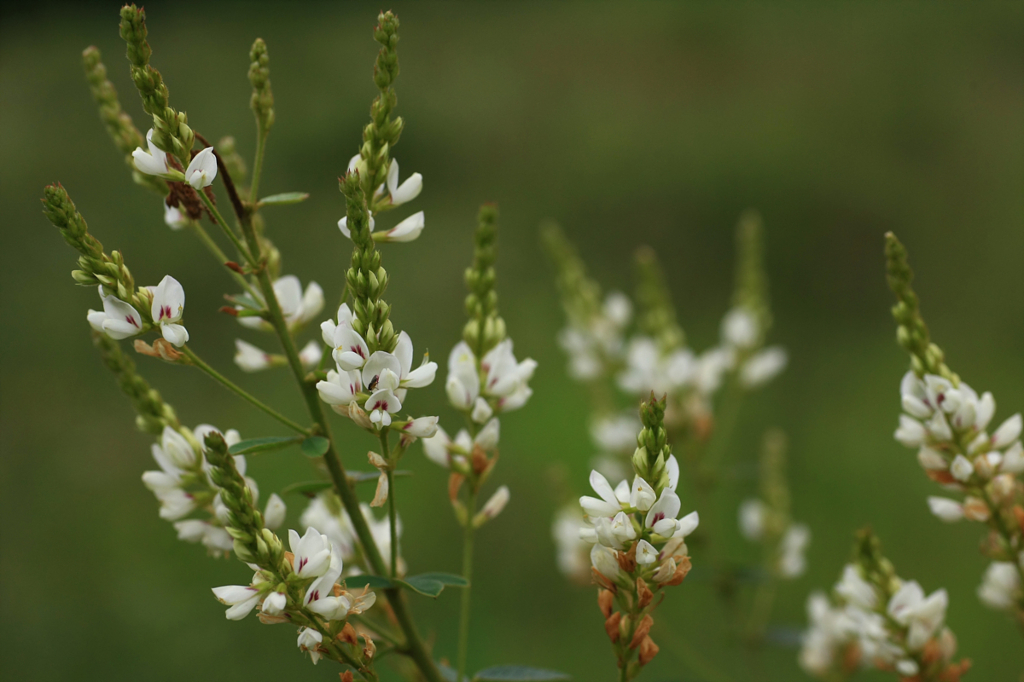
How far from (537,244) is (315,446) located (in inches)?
81.0

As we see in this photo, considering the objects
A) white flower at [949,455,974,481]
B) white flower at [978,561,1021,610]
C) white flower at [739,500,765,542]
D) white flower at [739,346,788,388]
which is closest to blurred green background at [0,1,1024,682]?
white flower at [739,500,765,542]

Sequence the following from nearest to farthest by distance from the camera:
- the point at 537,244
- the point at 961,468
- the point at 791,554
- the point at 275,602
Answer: the point at 275,602 < the point at 961,468 < the point at 791,554 < the point at 537,244

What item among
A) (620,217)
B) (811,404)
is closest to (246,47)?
(620,217)

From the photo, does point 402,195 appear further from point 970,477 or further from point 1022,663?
point 1022,663

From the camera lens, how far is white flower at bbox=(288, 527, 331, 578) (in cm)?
36

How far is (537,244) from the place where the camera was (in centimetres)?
242

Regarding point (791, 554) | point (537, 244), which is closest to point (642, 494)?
point (791, 554)

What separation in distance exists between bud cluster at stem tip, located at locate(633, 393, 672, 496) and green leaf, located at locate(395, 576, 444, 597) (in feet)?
0.36

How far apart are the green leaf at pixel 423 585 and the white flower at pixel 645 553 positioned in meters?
0.09

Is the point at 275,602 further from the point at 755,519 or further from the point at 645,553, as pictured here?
the point at 755,519

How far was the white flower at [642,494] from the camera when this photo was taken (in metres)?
0.36

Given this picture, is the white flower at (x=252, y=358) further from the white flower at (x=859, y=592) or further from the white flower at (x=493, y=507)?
the white flower at (x=859, y=592)

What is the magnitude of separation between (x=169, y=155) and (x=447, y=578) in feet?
0.79

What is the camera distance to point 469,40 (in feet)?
9.81
